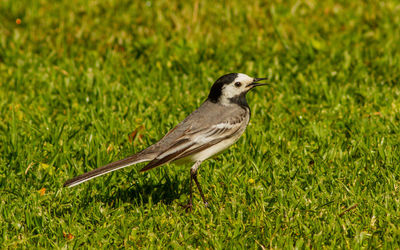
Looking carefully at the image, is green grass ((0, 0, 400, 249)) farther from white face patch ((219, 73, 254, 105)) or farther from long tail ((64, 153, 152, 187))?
white face patch ((219, 73, 254, 105))

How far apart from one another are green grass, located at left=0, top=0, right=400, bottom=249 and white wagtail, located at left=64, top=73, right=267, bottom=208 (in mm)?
561

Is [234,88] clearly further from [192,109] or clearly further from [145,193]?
[192,109]

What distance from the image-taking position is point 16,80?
8.93 m

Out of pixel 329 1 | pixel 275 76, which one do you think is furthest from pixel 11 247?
pixel 329 1

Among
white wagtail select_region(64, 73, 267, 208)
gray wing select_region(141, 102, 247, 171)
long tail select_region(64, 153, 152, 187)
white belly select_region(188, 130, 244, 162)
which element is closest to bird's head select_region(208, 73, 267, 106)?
white wagtail select_region(64, 73, 267, 208)

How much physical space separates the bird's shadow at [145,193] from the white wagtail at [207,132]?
1.38 feet

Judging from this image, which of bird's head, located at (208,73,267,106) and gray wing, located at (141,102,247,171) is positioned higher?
bird's head, located at (208,73,267,106)

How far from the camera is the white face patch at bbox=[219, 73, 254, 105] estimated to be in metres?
6.46

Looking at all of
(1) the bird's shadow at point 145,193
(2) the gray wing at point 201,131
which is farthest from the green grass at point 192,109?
(2) the gray wing at point 201,131

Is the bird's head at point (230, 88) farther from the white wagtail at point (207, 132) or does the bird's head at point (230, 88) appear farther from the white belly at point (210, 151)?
the white belly at point (210, 151)

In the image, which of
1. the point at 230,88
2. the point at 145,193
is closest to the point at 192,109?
the point at 230,88

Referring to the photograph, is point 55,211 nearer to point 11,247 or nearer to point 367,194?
point 11,247

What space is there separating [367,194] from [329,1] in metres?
5.91

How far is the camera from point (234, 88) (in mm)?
6492
